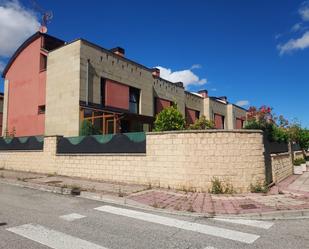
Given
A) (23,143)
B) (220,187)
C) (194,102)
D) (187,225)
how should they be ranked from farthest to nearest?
(194,102), (23,143), (220,187), (187,225)

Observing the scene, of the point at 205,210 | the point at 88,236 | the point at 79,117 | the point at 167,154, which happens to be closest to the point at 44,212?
the point at 88,236

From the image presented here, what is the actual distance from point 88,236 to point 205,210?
3308 mm

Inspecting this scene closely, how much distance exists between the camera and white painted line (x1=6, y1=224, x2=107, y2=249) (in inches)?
184

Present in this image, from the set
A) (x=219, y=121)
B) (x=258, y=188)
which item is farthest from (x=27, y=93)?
(x=219, y=121)

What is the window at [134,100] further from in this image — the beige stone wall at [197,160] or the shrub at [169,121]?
the beige stone wall at [197,160]

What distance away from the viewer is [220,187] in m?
9.87

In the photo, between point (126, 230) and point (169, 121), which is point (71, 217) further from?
point (169, 121)

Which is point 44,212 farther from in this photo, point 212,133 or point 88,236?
point 212,133

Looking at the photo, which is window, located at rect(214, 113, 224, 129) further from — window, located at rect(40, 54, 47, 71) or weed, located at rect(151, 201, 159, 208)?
weed, located at rect(151, 201, 159, 208)

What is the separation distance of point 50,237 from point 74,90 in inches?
519

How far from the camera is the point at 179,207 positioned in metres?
7.64

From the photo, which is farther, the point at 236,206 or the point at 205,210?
the point at 236,206

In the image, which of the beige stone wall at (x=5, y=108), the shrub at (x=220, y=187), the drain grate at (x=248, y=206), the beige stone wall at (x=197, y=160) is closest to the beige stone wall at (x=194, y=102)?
the beige stone wall at (x=5, y=108)

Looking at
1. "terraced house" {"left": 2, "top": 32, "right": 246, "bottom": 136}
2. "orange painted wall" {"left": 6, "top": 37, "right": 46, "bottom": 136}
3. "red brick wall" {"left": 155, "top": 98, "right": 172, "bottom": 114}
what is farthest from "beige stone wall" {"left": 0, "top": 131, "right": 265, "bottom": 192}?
"red brick wall" {"left": 155, "top": 98, "right": 172, "bottom": 114}
